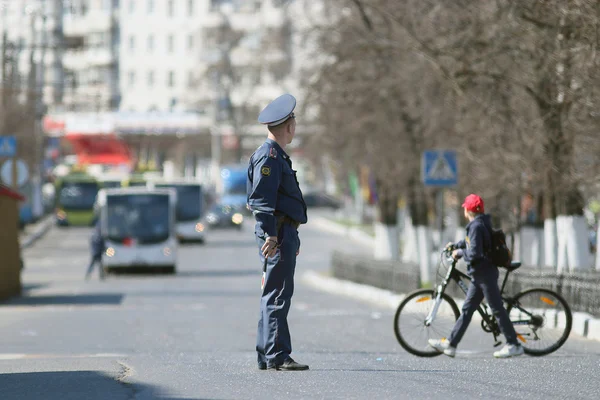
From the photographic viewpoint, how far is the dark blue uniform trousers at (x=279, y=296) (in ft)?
34.6

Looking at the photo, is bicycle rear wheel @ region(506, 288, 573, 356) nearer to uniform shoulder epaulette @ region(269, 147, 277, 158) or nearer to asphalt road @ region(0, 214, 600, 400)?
asphalt road @ region(0, 214, 600, 400)

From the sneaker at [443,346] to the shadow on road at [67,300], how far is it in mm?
13768

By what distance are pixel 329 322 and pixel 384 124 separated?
12.8 meters

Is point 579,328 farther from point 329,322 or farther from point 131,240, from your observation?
point 131,240

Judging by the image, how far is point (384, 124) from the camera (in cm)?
3262

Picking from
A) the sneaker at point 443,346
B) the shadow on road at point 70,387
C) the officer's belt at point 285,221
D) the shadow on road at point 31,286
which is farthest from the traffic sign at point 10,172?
the officer's belt at point 285,221

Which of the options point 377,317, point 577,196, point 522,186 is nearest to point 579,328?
point 377,317

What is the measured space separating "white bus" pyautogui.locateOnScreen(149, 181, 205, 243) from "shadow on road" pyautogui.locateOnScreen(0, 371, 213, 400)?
4818 centimetres

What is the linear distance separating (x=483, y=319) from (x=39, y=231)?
186 feet

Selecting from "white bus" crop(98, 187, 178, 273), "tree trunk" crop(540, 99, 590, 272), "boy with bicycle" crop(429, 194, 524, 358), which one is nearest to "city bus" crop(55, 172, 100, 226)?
"white bus" crop(98, 187, 178, 273)

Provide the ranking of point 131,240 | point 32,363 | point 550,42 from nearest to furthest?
point 32,363 < point 550,42 < point 131,240

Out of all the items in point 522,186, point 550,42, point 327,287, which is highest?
point 550,42

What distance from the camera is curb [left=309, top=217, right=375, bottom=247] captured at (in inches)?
2353

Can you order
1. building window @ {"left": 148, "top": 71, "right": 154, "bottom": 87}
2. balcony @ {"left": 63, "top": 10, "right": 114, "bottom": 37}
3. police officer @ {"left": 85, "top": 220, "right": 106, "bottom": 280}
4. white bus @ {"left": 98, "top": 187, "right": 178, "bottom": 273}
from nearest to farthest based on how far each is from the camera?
1. police officer @ {"left": 85, "top": 220, "right": 106, "bottom": 280}
2. white bus @ {"left": 98, "top": 187, "right": 178, "bottom": 273}
3. balcony @ {"left": 63, "top": 10, "right": 114, "bottom": 37}
4. building window @ {"left": 148, "top": 71, "right": 154, "bottom": 87}
